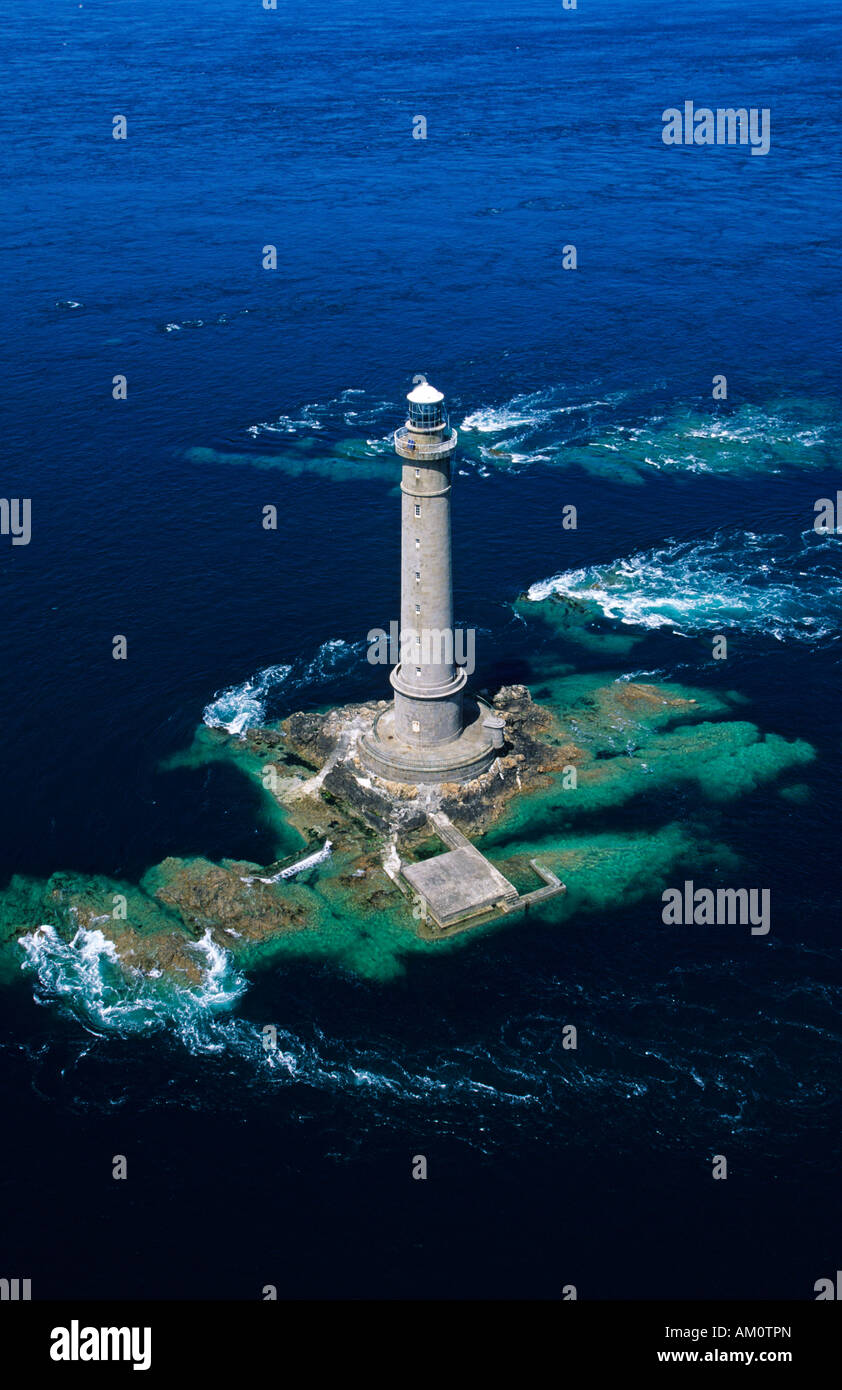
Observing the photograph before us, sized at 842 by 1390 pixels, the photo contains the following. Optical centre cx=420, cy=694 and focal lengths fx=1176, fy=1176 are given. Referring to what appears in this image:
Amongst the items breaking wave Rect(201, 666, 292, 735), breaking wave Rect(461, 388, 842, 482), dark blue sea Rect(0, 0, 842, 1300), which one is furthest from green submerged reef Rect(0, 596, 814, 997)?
breaking wave Rect(461, 388, 842, 482)

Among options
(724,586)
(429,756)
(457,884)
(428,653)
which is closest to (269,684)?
(429,756)

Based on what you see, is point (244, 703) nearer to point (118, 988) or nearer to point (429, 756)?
point (429, 756)

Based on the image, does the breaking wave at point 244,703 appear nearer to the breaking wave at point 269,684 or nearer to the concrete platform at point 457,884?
the breaking wave at point 269,684

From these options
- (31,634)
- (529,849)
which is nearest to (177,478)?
(31,634)

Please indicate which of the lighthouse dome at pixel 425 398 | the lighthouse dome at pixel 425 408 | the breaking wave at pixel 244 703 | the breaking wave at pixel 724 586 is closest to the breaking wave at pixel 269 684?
the breaking wave at pixel 244 703

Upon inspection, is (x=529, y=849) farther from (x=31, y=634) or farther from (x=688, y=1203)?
(x=31, y=634)
